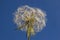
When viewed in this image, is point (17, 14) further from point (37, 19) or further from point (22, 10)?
point (37, 19)

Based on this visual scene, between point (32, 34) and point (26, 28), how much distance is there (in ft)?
1.43

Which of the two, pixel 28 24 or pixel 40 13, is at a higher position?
pixel 40 13

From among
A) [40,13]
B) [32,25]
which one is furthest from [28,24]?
[40,13]

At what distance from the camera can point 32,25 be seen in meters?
9.29

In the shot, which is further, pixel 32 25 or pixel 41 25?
pixel 41 25

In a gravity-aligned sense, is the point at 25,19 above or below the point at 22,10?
below

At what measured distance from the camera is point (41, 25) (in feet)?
33.7

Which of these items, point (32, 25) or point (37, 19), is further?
point (37, 19)

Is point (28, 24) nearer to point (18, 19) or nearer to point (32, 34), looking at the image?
point (32, 34)

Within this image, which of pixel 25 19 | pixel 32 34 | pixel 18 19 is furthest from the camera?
pixel 18 19

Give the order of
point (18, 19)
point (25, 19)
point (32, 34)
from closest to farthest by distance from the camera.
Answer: point (32, 34), point (25, 19), point (18, 19)

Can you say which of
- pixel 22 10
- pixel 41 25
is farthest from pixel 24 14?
pixel 41 25

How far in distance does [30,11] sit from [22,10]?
1.47ft

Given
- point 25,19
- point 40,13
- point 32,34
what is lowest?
point 32,34
